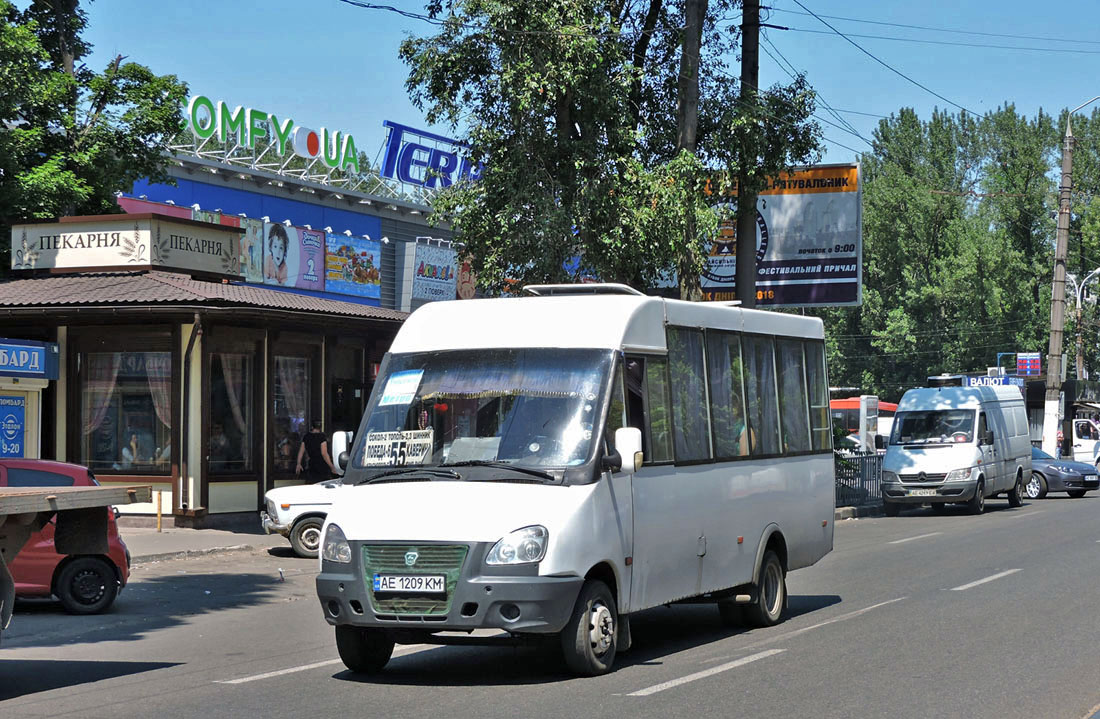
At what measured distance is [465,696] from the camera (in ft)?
27.3

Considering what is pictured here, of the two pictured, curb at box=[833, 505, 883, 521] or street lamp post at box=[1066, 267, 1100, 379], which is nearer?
curb at box=[833, 505, 883, 521]

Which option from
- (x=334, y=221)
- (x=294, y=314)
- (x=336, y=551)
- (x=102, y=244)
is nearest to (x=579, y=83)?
(x=294, y=314)

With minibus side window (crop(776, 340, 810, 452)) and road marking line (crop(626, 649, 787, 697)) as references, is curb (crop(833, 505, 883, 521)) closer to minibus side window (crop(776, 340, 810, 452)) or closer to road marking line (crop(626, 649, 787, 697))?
minibus side window (crop(776, 340, 810, 452))

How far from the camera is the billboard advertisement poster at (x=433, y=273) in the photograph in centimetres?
4344

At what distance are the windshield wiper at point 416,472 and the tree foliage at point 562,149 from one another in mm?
12825

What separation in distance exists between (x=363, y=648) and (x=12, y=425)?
12430mm

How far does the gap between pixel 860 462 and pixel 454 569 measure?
77.2ft

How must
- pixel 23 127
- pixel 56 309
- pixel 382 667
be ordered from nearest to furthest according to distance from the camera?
pixel 382 667 < pixel 56 309 < pixel 23 127

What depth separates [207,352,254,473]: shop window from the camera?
848 inches

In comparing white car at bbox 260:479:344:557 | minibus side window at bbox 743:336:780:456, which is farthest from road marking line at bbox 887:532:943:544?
minibus side window at bbox 743:336:780:456

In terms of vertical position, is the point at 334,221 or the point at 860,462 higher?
the point at 334,221

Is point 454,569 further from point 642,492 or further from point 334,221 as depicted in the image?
point 334,221

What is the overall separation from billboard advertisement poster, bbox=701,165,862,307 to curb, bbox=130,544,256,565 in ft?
47.6

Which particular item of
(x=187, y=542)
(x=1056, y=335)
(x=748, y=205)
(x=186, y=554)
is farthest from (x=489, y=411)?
(x=1056, y=335)
